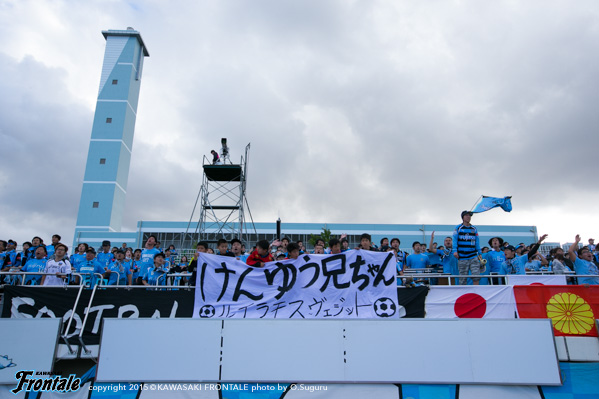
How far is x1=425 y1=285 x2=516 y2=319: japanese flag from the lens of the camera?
7.65 metres

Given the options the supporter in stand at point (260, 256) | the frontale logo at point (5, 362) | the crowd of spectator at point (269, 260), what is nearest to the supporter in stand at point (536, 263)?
the crowd of spectator at point (269, 260)

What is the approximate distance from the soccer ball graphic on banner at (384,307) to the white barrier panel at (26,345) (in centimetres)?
607

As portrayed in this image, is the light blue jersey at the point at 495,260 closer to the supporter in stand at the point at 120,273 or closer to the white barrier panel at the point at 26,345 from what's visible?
the supporter in stand at the point at 120,273

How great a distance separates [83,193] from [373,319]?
3642cm

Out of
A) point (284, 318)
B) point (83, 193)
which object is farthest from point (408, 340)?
point (83, 193)

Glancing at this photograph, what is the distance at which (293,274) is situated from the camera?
7.49 meters

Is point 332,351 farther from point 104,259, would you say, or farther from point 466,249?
point 104,259

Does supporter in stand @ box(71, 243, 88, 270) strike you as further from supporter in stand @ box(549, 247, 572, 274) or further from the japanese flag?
supporter in stand @ box(549, 247, 572, 274)

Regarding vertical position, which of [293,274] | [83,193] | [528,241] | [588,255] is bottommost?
[293,274]

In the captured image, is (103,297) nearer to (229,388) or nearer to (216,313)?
(216,313)

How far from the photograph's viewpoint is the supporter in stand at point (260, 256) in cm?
782

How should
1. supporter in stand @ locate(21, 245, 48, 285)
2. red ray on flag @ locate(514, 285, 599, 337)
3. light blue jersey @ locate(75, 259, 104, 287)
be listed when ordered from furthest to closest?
light blue jersey @ locate(75, 259, 104, 287), supporter in stand @ locate(21, 245, 48, 285), red ray on flag @ locate(514, 285, 599, 337)

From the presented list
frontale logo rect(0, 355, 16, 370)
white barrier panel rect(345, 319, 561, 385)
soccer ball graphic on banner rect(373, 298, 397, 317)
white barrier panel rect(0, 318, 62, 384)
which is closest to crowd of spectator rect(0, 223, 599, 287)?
soccer ball graphic on banner rect(373, 298, 397, 317)

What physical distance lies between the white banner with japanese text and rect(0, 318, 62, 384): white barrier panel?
268cm
